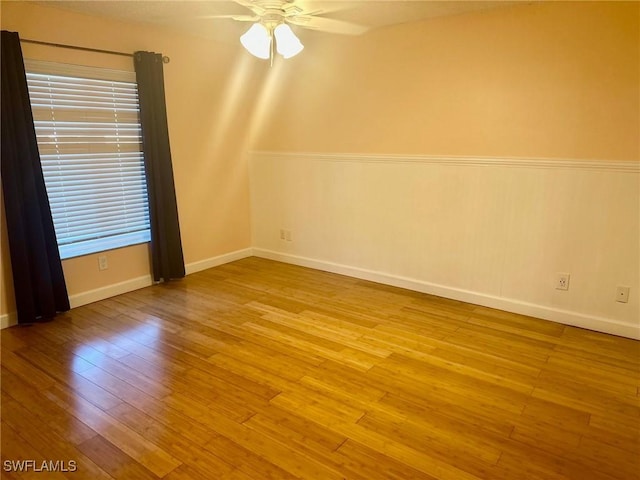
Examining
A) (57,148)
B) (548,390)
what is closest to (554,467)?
(548,390)

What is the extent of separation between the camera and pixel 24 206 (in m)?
3.05

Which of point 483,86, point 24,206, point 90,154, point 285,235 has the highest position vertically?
point 483,86

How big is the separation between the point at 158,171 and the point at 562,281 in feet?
11.2

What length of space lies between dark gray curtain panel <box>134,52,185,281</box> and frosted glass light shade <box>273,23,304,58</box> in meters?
1.46

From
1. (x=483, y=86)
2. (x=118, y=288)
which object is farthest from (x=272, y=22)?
(x=118, y=288)

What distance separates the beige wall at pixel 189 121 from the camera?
3.18m

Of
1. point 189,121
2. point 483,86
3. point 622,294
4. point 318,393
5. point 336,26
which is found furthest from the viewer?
point 189,121

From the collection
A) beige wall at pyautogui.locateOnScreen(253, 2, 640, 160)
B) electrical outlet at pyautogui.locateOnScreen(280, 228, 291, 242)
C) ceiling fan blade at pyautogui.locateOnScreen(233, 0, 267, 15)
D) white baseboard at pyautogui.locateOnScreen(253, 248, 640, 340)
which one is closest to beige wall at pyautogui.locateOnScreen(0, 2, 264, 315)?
electrical outlet at pyautogui.locateOnScreen(280, 228, 291, 242)

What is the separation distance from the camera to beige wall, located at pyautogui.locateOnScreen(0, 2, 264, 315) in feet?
10.4

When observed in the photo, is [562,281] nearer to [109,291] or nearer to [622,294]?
[622,294]

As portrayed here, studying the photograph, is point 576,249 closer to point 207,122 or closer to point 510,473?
point 510,473

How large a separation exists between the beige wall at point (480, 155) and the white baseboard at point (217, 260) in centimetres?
79
